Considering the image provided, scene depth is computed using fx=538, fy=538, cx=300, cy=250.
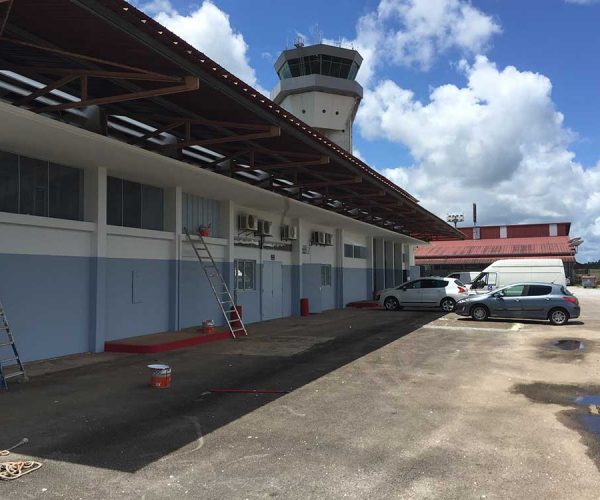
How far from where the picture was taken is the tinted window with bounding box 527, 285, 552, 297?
61.3 feet

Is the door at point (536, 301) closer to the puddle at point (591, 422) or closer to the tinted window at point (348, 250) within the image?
the tinted window at point (348, 250)

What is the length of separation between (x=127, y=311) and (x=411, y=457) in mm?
9696

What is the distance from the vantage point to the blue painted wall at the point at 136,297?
1296 cm

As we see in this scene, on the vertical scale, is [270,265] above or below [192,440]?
above

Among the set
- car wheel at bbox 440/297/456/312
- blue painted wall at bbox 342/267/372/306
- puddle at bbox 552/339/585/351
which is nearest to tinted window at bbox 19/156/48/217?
puddle at bbox 552/339/585/351

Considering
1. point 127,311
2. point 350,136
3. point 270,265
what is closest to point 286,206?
point 270,265

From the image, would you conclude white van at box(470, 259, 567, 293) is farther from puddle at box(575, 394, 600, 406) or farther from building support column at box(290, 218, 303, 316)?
puddle at box(575, 394, 600, 406)

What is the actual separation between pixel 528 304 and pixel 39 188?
15.7 meters

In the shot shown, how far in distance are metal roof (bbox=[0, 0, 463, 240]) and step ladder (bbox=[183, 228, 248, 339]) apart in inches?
91.2

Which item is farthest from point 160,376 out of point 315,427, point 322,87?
point 322,87

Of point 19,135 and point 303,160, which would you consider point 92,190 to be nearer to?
point 19,135

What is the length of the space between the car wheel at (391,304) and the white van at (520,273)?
861cm

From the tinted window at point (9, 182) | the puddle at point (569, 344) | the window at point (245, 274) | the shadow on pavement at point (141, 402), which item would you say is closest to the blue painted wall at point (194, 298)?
the window at point (245, 274)

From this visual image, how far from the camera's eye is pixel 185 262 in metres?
15.7
